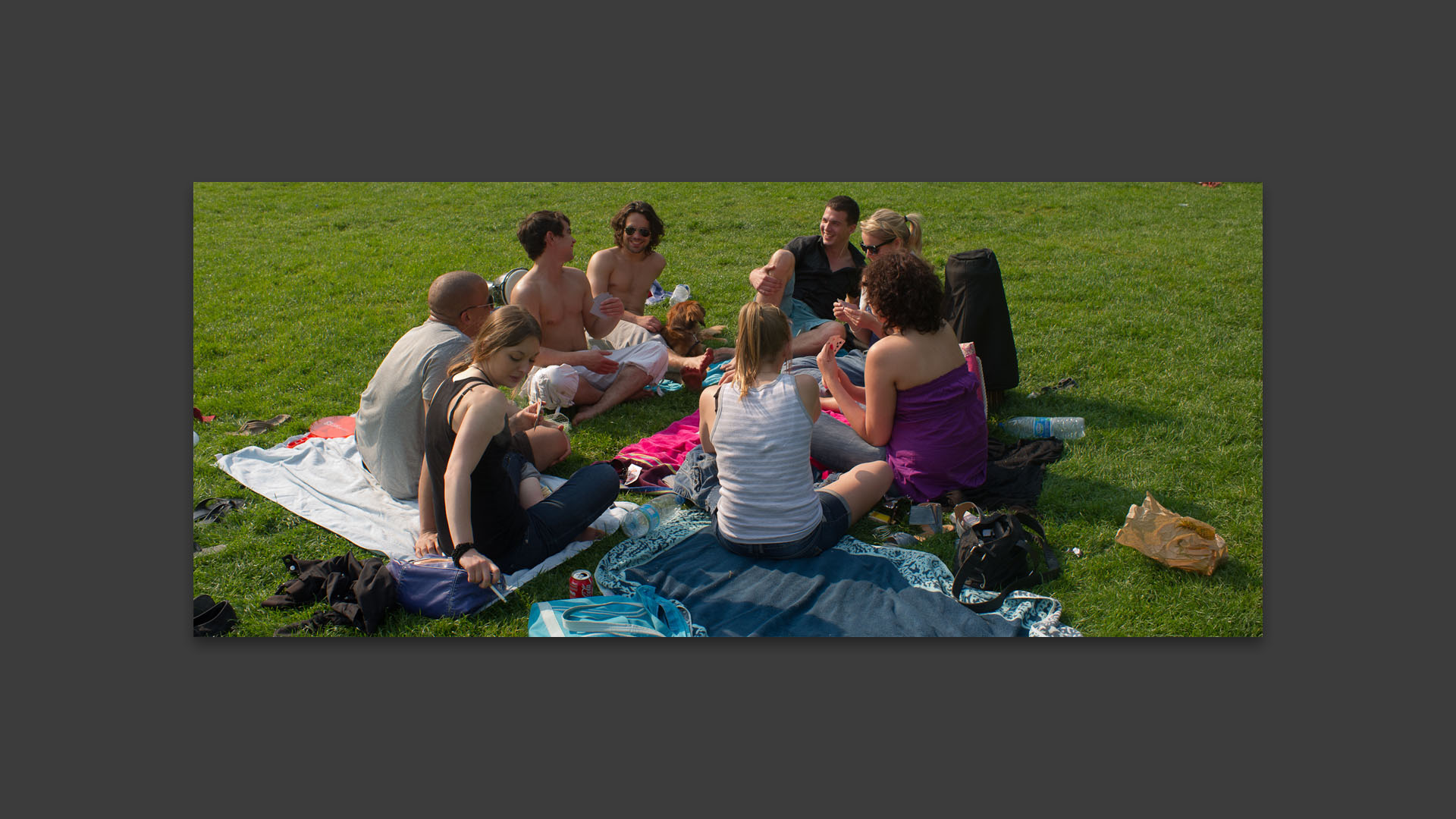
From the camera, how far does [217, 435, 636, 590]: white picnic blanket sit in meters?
6.09

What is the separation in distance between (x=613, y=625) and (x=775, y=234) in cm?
830

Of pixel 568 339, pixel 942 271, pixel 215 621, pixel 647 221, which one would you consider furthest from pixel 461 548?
pixel 942 271

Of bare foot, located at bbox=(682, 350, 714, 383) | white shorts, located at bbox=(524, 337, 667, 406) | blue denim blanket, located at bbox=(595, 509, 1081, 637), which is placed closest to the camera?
blue denim blanket, located at bbox=(595, 509, 1081, 637)

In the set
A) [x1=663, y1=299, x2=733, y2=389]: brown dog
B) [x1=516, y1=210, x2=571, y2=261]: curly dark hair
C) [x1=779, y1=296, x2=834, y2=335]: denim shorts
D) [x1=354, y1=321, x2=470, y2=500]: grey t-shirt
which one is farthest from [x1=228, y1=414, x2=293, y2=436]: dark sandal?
[x1=779, y1=296, x2=834, y2=335]: denim shorts

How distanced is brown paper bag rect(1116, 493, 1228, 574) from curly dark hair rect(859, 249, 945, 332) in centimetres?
166

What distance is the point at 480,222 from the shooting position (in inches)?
508

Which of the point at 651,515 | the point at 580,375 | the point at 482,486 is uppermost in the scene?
the point at 580,375

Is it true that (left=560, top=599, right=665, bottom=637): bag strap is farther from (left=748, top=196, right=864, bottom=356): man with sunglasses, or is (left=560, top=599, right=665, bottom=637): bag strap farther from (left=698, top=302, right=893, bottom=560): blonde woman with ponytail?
(left=748, top=196, right=864, bottom=356): man with sunglasses

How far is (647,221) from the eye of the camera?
28.2ft

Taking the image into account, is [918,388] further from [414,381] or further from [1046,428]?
[414,381]

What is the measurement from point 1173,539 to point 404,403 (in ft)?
15.3

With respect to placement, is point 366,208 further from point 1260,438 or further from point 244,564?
point 1260,438

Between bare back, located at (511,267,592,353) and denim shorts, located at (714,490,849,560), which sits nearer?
denim shorts, located at (714,490,849,560)

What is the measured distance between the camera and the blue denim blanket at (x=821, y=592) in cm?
516
